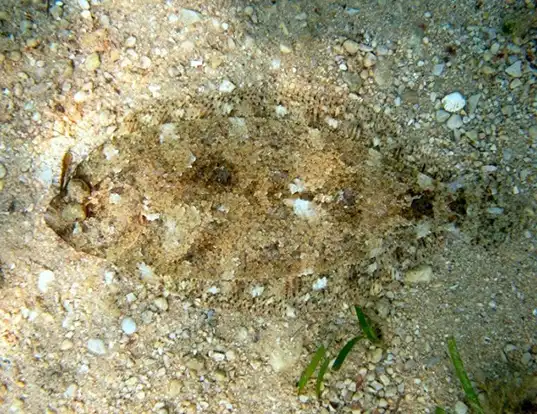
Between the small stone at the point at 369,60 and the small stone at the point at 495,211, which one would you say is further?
the small stone at the point at 369,60

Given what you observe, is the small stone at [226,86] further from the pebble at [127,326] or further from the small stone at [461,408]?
the small stone at [461,408]

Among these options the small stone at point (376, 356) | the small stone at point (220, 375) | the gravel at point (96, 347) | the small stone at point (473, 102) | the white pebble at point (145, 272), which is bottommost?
the gravel at point (96, 347)

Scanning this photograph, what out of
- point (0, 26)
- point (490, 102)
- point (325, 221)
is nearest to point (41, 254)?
point (0, 26)

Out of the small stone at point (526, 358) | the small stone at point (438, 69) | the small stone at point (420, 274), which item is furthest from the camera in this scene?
the small stone at point (438, 69)

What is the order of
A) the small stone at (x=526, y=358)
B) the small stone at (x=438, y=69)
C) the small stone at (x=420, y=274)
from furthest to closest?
1. the small stone at (x=438, y=69)
2. the small stone at (x=420, y=274)
3. the small stone at (x=526, y=358)

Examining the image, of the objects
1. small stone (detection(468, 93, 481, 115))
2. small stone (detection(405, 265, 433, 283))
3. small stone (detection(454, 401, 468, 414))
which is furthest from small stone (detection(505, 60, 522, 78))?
small stone (detection(454, 401, 468, 414))

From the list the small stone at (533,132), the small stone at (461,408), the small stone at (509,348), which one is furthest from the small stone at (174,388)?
the small stone at (533,132)
